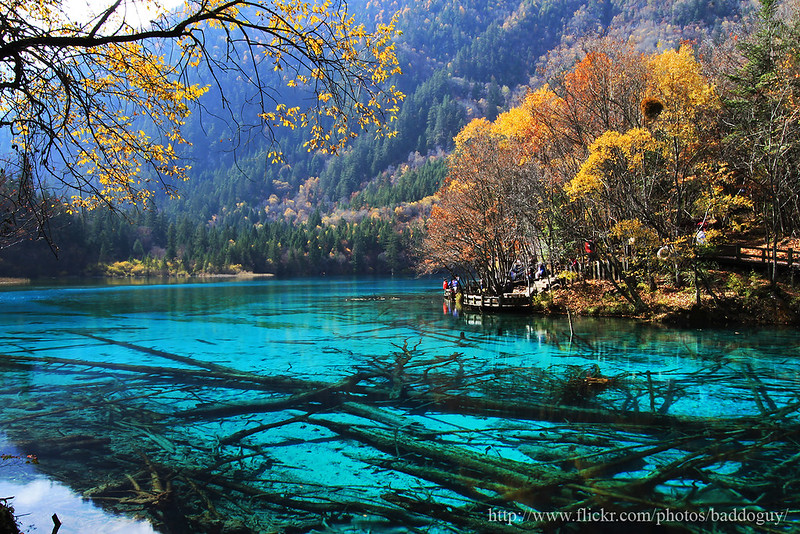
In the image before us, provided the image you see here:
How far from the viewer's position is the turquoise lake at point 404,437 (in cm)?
530

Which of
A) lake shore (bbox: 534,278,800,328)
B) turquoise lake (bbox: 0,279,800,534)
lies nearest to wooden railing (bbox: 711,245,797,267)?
lake shore (bbox: 534,278,800,328)

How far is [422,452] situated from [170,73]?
6364 mm

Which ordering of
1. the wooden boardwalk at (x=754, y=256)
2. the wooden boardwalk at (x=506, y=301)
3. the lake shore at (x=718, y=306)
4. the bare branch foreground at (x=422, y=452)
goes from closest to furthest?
the bare branch foreground at (x=422, y=452) < the lake shore at (x=718, y=306) < the wooden boardwalk at (x=754, y=256) < the wooden boardwalk at (x=506, y=301)

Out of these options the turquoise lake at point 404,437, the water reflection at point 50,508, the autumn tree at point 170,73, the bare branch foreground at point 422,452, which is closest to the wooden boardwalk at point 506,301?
the turquoise lake at point 404,437

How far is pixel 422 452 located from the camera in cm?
687

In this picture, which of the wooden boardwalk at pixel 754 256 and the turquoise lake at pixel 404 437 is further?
the wooden boardwalk at pixel 754 256

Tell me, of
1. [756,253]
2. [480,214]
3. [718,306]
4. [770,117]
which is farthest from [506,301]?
[770,117]

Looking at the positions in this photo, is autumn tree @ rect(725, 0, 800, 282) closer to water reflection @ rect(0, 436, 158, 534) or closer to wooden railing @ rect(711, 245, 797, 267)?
wooden railing @ rect(711, 245, 797, 267)

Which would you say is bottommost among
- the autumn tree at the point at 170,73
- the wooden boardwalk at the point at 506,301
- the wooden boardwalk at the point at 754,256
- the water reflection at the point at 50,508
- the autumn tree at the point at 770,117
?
the water reflection at the point at 50,508

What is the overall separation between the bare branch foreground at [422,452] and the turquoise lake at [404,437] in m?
0.03

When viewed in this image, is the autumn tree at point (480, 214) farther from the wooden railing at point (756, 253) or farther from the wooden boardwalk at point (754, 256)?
the wooden railing at point (756, 253)

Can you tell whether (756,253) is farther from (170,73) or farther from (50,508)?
(50,508)

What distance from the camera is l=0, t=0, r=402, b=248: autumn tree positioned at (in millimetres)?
4355

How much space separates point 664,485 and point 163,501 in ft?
20.6
